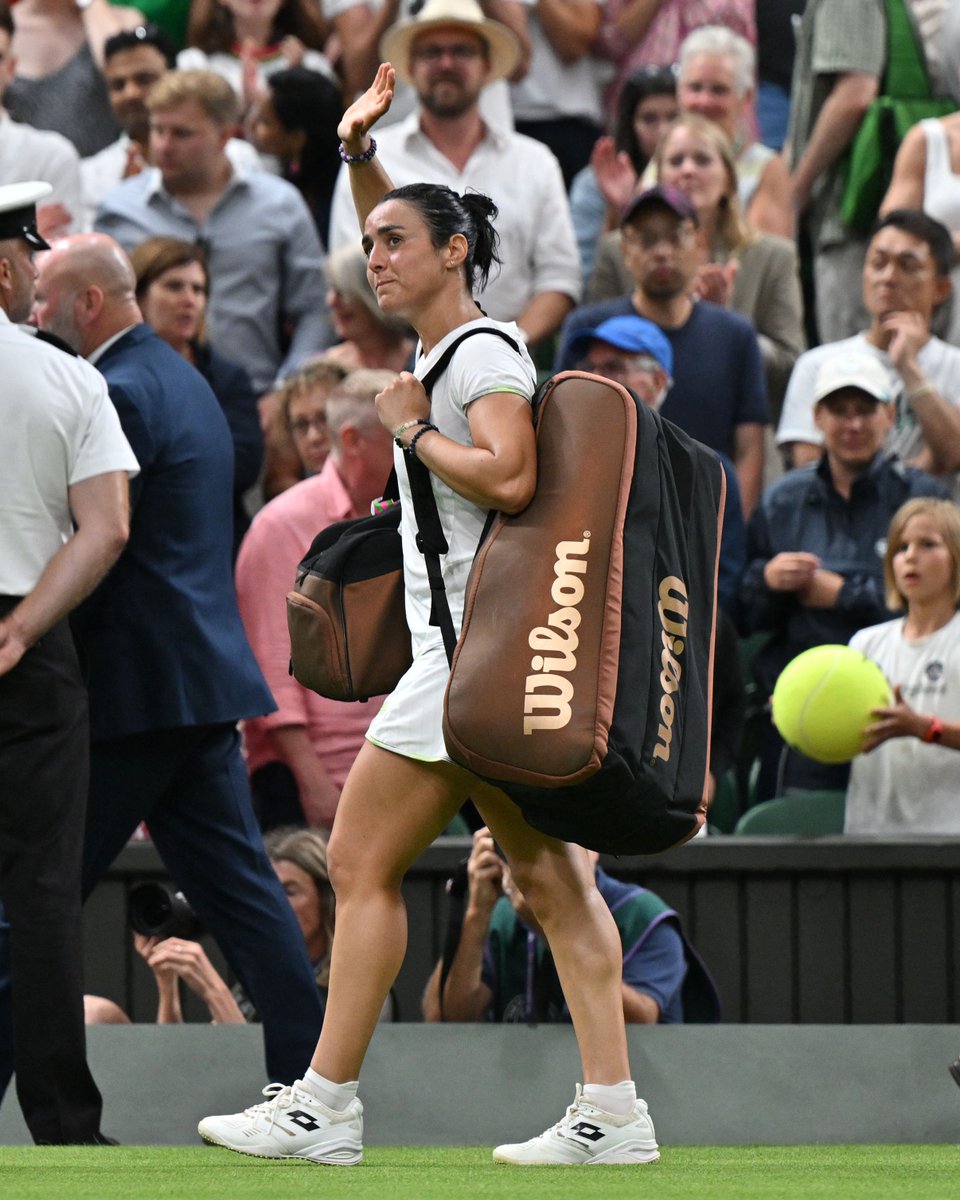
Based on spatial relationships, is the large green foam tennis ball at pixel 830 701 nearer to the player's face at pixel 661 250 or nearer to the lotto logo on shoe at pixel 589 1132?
the player's face at pixel 661 250

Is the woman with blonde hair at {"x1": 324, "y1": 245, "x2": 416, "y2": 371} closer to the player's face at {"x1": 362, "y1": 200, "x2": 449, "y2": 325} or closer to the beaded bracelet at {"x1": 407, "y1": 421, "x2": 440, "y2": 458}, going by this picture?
the player's face at {"x1": 362, "y1": 200, "x2": 449, "y2": 325}

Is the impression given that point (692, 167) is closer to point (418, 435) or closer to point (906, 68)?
point (906, 68)

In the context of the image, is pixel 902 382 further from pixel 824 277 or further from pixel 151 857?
pixel 151 857

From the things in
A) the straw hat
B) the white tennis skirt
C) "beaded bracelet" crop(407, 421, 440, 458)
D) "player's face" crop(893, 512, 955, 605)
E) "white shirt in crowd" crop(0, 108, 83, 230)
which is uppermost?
the straw hat

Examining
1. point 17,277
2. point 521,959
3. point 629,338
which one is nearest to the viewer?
point 17,277

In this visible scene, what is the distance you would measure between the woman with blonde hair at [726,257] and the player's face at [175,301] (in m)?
2.44

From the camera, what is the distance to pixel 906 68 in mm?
9875

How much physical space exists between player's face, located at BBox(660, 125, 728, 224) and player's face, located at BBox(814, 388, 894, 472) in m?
1.44

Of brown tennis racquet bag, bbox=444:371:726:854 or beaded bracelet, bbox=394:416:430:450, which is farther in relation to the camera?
beaded bracelet, bbox=394:416:430:450

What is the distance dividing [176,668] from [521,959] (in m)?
1.31

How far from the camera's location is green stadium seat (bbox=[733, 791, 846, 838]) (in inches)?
262

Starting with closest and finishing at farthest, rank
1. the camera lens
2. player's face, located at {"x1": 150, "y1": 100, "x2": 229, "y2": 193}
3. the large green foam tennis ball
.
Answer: the camera lens, the large green foam tennis ball, player's face, located at {"x1": 150, "y1": 100, "x2": 229, "y2": 193}

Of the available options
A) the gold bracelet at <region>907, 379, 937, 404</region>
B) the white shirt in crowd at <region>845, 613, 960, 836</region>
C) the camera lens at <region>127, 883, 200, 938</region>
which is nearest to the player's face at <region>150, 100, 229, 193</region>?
the gold bracelet at <region>907, 379, 937, 404</region>

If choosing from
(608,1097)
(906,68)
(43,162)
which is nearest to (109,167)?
(43,162)
